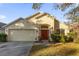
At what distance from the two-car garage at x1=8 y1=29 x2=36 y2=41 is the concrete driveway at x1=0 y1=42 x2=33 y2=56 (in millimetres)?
79

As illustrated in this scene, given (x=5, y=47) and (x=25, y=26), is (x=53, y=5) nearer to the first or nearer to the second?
(x=25, y=26)

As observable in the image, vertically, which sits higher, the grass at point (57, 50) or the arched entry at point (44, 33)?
the arched entry at point (44, 33)

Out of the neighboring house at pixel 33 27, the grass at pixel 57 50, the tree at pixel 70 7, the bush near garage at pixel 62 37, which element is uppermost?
the tree at pixel 70 7

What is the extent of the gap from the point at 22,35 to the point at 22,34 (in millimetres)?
16

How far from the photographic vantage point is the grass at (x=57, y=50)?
5004 millimetres

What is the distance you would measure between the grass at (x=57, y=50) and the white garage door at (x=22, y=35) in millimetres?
182

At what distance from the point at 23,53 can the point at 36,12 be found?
26.1 inches

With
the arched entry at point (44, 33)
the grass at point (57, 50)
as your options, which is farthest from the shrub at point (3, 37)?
the arched entry at point (44, 33)

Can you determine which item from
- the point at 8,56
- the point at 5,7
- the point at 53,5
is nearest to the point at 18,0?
the point at 5,7

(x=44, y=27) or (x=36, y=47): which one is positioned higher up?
(x=44, y=27)

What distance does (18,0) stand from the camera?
501 centimetres

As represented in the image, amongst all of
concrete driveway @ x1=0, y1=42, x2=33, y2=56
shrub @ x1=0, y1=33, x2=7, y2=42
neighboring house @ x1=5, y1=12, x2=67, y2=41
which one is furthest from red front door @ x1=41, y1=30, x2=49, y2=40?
shrub @ x1=0, y1=33, x2=7, y2=42

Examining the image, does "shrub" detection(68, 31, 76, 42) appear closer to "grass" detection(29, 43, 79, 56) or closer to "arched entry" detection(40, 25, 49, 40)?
"grass" detection(29, 43, 79, 56)

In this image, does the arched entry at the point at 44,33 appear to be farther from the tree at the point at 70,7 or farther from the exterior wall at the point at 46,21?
the tree at the point at 70,7
